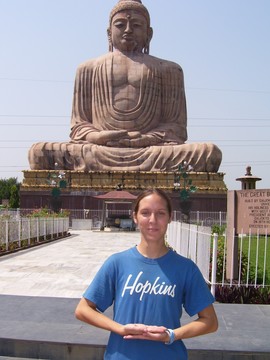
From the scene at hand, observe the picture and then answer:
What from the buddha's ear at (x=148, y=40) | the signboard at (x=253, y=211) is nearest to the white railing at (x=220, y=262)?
the signboard at (x=253, y=211)

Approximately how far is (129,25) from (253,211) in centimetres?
1967

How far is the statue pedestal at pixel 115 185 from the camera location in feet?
80.0

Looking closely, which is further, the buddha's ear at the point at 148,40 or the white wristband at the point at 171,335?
the buddha's ear at the point at 148,40

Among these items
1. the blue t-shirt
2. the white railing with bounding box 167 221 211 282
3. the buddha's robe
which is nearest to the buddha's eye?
the buddha's robe

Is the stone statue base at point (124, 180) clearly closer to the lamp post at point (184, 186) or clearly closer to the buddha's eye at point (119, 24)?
the lamp post at point (184, 186)

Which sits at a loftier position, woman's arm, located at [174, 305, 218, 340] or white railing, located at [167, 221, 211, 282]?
woman's arm, located at [174, 305, 218, 340]

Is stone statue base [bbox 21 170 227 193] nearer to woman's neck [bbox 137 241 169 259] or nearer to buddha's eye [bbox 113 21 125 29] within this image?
buddha's eye [bbox 113 21 125 29]

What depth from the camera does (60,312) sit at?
4.75 meters

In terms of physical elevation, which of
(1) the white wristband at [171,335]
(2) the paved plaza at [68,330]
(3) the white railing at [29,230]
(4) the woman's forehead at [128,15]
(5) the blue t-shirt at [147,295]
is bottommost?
(3) the white railing at [29,230]

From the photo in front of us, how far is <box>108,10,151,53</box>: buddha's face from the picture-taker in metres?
24.7

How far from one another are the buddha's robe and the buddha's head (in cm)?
55

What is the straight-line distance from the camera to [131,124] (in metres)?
24.7

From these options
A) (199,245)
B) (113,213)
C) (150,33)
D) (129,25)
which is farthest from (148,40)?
(199,245)

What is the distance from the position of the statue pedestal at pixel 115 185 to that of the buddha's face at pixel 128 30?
19.1 ft
